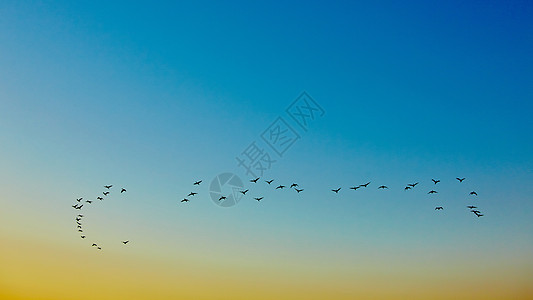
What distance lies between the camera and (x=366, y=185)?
5244 centimetres

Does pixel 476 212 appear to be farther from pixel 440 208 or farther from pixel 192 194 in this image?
pixel 192 194

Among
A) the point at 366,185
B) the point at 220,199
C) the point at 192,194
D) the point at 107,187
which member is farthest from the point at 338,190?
the point at 107,187

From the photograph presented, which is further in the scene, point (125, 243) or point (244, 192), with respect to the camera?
point (125, 243)

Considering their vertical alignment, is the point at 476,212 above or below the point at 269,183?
below

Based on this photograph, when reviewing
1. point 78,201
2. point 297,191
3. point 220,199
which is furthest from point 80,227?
point 297,191

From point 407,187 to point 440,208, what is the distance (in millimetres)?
5264

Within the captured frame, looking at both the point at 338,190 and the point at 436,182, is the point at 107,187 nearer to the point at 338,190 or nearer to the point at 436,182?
the point at 338,190

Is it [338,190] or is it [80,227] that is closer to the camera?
[338,190]

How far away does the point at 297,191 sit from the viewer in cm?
5678

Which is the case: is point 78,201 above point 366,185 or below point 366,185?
above

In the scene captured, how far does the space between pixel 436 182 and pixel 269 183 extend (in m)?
23.3

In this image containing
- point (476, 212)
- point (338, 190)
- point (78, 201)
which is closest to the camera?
point (476, 212)

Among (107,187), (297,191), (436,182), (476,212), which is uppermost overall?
(107,187)

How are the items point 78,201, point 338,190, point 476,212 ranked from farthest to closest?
point 78,201 → point 338,190 → point 476,212
